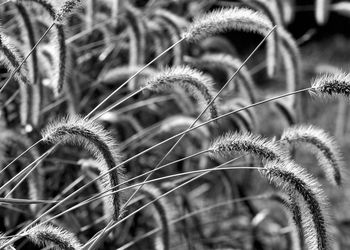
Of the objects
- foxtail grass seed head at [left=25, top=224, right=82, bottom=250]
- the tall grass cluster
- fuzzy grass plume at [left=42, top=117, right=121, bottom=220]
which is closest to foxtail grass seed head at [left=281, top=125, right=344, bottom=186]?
the tall grass cluster

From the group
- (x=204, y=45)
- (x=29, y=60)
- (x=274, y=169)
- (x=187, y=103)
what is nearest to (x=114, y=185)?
(x=274, y=169)

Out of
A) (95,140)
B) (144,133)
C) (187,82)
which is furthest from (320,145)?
(144,133)

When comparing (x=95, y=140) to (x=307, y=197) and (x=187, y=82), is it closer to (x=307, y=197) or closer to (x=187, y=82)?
(x=187, y=82)

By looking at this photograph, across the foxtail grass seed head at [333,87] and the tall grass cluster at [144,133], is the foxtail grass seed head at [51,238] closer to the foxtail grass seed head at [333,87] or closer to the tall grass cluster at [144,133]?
the tall grass cluster at [144,133]

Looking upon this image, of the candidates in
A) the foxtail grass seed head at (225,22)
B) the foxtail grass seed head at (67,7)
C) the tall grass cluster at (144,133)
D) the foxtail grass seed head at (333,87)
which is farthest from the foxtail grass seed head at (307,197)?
the foxtail grass seed head at (67,7)

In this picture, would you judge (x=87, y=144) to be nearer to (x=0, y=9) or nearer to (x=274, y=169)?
(x=274, y=169)

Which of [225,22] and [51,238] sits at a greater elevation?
[225,22]

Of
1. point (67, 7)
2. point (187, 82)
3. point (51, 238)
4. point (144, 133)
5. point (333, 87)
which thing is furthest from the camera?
point (144, 133)
